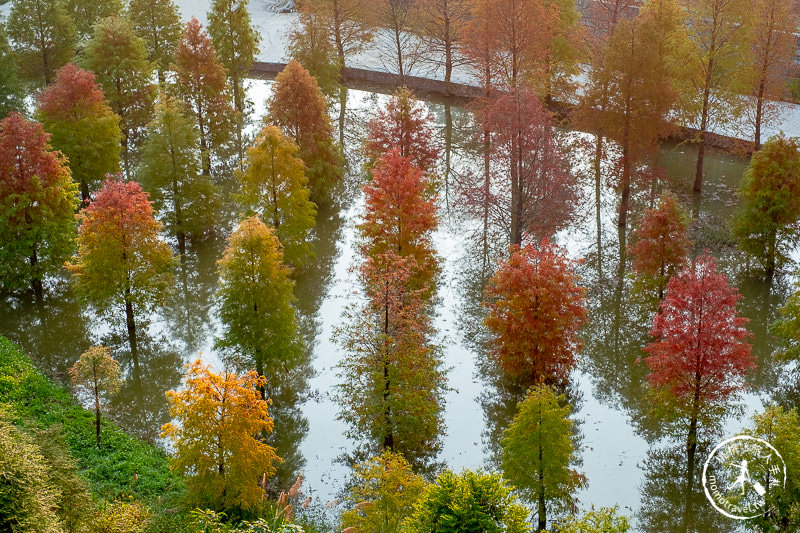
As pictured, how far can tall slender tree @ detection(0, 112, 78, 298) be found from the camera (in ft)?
128

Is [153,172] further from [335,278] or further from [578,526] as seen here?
[578,526]

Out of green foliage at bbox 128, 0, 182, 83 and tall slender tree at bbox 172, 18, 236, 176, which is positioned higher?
green foliage at bbox 128, 0, 182, 83

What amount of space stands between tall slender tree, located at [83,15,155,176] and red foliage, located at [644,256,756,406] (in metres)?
35.0

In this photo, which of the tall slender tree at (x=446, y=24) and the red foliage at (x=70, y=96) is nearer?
the red foliage at (x=70, y=96)

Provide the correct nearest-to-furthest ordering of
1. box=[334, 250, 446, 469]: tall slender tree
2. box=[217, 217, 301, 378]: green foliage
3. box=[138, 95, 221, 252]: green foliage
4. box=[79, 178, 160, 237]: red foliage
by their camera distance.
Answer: box=[334, 250, 446, 469]: tall slender tree
box=[217, 217, 301, 378]: green foliage
box=[79, 178, 160, 237]: red foliage
box=[138, 95, 221, 252]: green foliage

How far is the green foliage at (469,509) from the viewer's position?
19.0 meters

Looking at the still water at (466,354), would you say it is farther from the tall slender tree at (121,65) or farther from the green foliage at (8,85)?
the green foliage at (8,85)

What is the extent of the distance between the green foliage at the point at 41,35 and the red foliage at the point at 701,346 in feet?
155

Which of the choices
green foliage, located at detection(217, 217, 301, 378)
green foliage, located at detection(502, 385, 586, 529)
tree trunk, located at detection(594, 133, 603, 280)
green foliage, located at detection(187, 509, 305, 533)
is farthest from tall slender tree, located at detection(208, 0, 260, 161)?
green foliage, located at detection(187, 509, 305, 533)

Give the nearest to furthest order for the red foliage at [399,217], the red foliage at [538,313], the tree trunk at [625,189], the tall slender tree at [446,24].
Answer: the red foliage at [538,313] < the red foliage at [399,217] < the tree trunk at [625,189] < the tall slender tree at [446,24]

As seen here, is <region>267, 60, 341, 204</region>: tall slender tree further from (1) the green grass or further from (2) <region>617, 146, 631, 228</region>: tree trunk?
(1) the green grass

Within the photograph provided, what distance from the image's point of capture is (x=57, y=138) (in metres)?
46.2

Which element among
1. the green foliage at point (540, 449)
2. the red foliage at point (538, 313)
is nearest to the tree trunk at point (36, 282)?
the red foliage at point (538, 313)

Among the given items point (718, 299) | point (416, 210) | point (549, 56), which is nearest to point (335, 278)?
point (416, 210)
